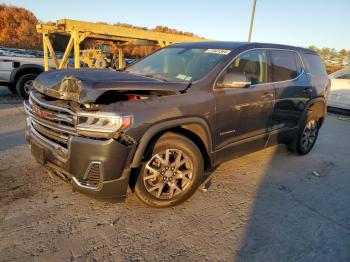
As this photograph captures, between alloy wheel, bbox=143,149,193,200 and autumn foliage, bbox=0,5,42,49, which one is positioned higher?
autumn foliage, bbox=0,5,42,49

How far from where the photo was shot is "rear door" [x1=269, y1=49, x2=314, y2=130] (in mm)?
4311

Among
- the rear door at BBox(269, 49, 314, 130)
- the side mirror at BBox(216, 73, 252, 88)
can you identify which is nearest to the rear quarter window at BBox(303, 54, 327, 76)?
the rear door at BBox(269, 49, 314, 130)

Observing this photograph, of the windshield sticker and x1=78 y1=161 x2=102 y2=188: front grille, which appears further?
the windshield sticker

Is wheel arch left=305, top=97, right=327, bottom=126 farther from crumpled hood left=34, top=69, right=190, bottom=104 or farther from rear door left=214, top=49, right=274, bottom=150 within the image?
crumpled hood left=34, top=69, right=190, bottom=104

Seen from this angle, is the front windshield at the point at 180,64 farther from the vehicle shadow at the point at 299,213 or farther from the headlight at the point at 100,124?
the vehicle shadow at the point at 299,213

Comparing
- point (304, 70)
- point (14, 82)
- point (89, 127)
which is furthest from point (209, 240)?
point (14, 82)

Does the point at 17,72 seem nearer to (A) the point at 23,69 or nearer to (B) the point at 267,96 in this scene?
(A) the point at 23,69

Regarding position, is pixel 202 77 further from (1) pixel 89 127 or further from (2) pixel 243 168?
(2) pixel 243 168

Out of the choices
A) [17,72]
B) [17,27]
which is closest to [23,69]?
[17,72]

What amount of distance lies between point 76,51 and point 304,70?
7538 millimetres

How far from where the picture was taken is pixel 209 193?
12.0 feet

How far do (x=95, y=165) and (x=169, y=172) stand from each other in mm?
842

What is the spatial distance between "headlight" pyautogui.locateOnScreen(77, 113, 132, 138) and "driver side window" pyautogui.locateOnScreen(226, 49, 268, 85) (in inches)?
63.1

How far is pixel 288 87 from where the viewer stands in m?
4.46
